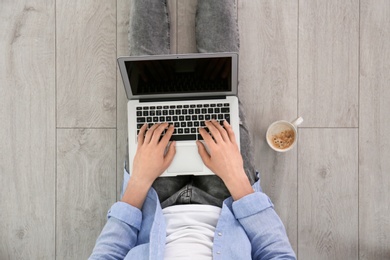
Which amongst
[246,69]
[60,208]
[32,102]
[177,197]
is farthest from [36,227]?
[246,69]

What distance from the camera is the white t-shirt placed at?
2.69 feet

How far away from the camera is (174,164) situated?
0.94m

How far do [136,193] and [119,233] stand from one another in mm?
121

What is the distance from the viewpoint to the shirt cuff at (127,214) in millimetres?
883

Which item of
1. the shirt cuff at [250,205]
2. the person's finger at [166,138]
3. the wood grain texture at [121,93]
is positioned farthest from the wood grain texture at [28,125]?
the shirt cuff at [250,205]

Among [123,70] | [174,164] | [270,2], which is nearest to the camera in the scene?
[123,70]

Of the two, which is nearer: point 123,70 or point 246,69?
point 123,70

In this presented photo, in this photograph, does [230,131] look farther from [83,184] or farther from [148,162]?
[83,184]

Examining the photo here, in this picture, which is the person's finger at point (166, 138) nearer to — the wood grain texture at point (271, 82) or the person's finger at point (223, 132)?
the person's finger at point (223, 132)

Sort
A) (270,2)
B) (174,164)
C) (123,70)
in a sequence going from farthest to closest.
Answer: (270,2) < (174,164) < (123,70)

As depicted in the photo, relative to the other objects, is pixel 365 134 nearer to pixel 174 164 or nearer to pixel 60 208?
pixel 174 164

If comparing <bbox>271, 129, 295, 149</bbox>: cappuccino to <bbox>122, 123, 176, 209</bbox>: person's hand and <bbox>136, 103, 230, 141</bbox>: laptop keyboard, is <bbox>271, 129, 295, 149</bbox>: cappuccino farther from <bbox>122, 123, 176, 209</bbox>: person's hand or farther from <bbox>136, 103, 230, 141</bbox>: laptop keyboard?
<bbox>122, 123, 176, 209</bbox>: person's hand

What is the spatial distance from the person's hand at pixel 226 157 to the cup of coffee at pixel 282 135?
186mm

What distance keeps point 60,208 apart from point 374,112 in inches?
46.4
